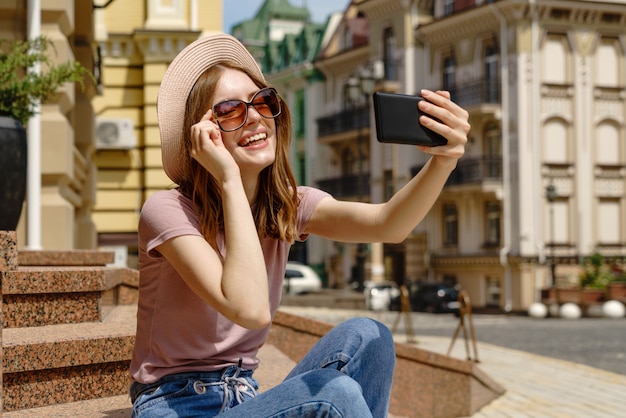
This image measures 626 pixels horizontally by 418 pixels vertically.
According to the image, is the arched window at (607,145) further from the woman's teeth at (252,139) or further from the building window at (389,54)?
the woman's teeth at (252,139)

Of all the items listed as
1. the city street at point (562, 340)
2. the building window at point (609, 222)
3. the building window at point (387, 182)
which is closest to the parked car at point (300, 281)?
the building window at point (387, 182)

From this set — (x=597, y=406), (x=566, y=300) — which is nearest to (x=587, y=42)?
(x=566, y=300)

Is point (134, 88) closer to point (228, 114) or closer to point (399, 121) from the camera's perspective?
point (228, 114)

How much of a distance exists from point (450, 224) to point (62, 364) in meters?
36.2

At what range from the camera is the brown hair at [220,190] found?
2.80 metres

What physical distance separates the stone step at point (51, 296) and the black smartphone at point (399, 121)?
1930mm

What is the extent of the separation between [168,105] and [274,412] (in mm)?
952

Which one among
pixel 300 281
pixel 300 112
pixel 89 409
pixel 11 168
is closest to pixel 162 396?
pixel 89 409

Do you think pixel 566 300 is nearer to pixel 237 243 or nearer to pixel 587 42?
pixel 587 42

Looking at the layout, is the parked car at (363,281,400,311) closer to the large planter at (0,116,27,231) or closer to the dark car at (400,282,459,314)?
the dark car at (400,282,459,314)

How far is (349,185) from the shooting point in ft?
148

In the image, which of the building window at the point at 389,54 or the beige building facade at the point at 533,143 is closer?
the beige building facade at the point at 533,143

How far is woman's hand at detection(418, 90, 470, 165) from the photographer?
2654mm

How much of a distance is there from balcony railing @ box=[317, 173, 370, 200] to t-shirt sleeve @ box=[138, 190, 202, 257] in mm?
39942
